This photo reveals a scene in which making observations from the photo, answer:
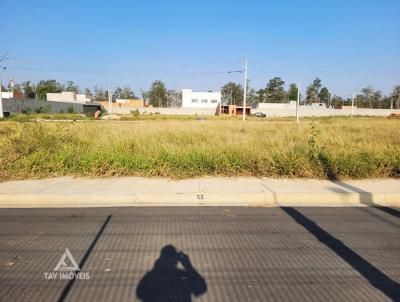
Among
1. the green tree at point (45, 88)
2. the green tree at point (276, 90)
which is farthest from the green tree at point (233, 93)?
the green tree at point (45, 88)

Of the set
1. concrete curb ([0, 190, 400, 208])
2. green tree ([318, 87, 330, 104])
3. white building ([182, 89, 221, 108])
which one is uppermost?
green tree ([318, 87, 330, 104])

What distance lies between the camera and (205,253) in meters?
4.35

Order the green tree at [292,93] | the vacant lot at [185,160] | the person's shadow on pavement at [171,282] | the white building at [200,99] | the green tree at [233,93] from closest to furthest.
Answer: the person's shadow on pavement at [171,282] → the vacant lot at [185,160] → the white building at [200,99] → the green tree at [292,93] → the green tree at [233,93]

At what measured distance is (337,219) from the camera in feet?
19.1

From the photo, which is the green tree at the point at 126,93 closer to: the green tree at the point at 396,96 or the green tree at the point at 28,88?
the green tree at the point at 28,88

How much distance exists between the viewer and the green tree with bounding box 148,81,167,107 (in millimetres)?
133700

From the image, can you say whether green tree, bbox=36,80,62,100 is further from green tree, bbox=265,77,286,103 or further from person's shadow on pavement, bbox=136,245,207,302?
person's shadow on pavement, bbox=136,245,207,302

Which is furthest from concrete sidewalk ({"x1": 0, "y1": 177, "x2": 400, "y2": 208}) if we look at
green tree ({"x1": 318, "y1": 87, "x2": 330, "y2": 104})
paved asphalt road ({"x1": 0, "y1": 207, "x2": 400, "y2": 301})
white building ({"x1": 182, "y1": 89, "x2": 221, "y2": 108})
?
green tree ({"x1": 318, "y1": 87, "x2": 330, "y2": 104})

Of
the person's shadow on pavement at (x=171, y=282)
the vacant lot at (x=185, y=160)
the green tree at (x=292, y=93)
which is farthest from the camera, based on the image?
the green tree at (x=292, y=93)

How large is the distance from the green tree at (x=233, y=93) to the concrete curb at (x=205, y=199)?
126162mm

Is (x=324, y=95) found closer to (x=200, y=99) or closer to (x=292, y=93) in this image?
(x=292, y=93)

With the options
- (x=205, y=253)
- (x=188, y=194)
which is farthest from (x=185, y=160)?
(x=205, y=253)

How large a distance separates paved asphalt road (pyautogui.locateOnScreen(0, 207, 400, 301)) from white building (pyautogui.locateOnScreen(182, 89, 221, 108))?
341 feet

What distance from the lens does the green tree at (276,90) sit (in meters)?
128
